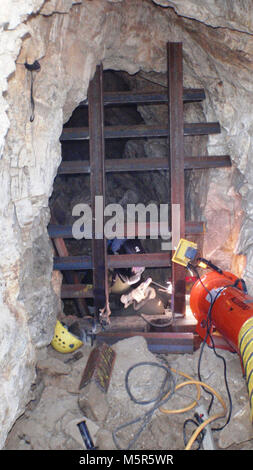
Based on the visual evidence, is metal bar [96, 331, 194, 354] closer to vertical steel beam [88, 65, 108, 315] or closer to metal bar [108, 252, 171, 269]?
vertical steel beam [88, 65, 108, 315]

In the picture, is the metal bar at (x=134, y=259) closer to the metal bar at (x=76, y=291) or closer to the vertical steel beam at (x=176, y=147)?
the vertical steel beam at (x=176, y=147)

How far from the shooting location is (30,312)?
366cm

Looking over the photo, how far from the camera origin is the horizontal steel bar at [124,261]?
4398 millimetres

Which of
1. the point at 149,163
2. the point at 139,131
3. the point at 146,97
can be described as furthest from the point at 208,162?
the point at 146,97

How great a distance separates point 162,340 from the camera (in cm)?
415

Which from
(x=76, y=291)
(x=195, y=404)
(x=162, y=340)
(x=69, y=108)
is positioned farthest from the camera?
(x=76, y=291)

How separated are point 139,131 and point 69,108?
0.79 m

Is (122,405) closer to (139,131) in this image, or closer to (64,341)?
(64,341)

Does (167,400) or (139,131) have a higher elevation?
(139,131)

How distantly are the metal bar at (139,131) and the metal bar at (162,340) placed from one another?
215cm

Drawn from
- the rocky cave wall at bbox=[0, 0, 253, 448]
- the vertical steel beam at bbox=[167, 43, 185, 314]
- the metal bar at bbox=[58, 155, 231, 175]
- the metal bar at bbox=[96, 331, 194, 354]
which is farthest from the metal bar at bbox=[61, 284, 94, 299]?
the metal bar at bbox=[58, 155, 231, 175]
